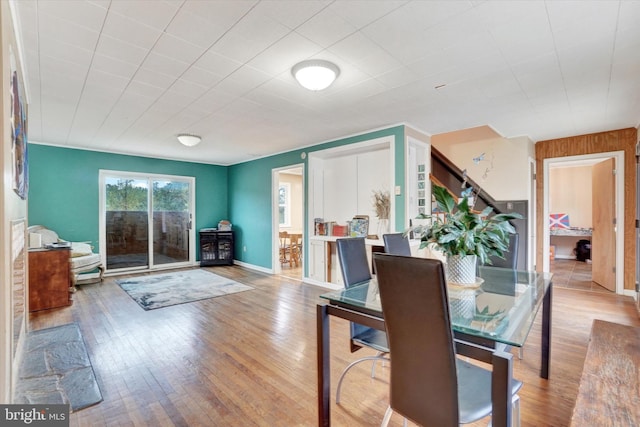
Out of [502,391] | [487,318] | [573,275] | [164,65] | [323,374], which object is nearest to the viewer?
[502,391]

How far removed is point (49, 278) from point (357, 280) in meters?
4.04

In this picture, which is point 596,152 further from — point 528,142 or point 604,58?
point 604,58

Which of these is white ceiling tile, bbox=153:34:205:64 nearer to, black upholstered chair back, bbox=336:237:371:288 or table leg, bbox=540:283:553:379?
black upholstered chair back, bbox=336:237:371:288

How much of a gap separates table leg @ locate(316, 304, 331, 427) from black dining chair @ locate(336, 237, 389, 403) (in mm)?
321

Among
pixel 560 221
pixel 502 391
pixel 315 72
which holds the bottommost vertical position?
pixel 502 391

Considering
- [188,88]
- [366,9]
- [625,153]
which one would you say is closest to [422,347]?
[366,9]

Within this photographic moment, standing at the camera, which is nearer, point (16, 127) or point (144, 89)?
point (16, 127)

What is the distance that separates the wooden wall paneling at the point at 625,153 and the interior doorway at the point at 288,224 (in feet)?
13.6

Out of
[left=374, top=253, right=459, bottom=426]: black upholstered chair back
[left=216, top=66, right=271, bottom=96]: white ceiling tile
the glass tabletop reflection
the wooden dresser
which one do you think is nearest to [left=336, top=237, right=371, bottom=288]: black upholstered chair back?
the glass tabletop reflection

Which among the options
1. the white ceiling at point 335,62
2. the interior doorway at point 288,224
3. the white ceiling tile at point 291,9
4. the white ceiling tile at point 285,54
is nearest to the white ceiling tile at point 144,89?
the white ceiling at point 335,62

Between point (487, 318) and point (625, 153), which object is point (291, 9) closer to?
point (487, 318)

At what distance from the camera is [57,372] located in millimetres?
2312

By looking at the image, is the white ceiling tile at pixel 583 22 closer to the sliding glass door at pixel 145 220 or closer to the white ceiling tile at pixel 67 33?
the white ceiling tile at pixel 67 33

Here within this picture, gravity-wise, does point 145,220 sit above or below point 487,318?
above
